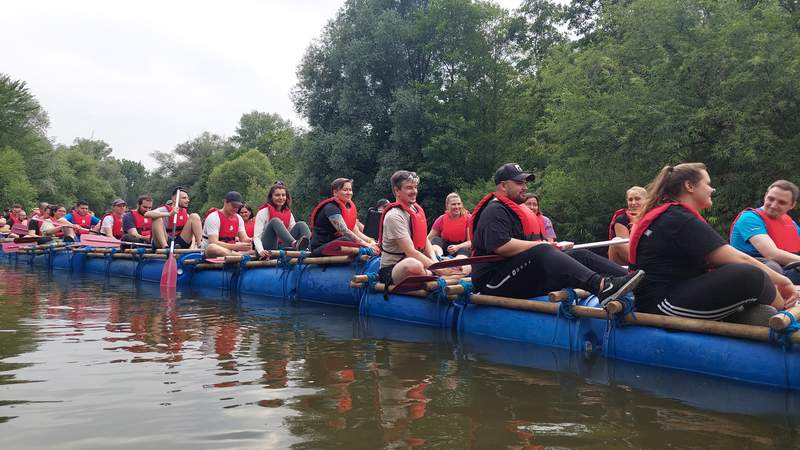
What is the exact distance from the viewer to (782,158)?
49.8ft

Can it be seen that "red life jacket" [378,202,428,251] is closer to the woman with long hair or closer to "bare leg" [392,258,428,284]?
"bare leg" [392,258,428,284]

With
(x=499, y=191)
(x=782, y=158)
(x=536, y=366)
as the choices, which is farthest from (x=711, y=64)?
(x=536, y=366)

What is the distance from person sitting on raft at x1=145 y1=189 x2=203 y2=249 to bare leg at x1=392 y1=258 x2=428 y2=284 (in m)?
6.05

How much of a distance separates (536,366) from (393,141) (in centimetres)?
2534

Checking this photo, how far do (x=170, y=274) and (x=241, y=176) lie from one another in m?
45.1

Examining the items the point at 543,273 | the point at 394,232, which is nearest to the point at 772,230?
the point at 543,273

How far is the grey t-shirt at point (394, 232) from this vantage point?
6707 millimetres

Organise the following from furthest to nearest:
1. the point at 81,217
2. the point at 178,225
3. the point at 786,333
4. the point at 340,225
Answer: the point at 81,217 → the point at 178,225 → the point at 340,225 → the point at 786,333

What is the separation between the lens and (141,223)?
1391cm

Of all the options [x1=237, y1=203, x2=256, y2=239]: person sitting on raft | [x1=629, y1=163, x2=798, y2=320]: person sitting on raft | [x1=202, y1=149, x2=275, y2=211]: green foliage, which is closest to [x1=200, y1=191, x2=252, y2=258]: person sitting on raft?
[x1=237, y1=203, x2=256, y2=239]: person sitting on raft

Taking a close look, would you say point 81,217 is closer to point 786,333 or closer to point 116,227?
point 116,227

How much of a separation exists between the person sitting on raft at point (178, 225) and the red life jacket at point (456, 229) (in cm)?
422

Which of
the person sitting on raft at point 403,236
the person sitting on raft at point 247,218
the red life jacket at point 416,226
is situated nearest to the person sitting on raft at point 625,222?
the person sitting on raft at point 403,236

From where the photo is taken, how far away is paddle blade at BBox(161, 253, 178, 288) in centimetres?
1089
